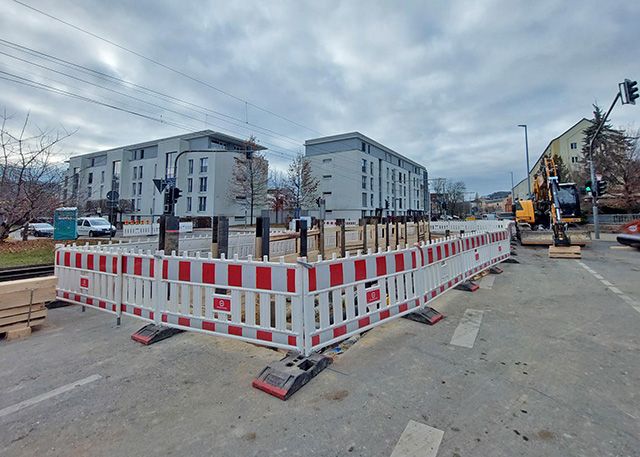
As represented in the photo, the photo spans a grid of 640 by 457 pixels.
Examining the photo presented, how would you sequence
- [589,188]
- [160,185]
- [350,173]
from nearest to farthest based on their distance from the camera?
[160,185] < [589,188] < [350,173]

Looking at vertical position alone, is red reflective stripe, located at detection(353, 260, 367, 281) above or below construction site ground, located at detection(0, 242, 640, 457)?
above

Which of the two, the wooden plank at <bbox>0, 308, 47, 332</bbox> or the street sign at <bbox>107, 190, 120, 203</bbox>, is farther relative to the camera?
the street sign at <bbox>107, 190, 120, 203</bbox>

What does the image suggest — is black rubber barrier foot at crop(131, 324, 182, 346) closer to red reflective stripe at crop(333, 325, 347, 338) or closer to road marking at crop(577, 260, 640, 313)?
red reflective stripe at crop(333, 325, 347, 338)

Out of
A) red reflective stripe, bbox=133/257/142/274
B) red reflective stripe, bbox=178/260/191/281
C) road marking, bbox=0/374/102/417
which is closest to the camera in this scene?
road marking, bbox=0/374/102/417

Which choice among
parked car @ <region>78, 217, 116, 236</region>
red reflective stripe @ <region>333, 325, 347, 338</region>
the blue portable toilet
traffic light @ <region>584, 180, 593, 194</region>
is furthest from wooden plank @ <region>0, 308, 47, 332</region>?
traffic light @ <region>584, 180, 593, 194</region>

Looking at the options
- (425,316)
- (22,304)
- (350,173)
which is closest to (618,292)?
(425,316)

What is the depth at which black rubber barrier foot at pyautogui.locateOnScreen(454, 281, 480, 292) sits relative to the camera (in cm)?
652

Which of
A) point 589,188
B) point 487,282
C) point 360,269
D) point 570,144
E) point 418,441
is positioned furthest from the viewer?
point 570,144

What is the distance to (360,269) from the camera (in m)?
3.87

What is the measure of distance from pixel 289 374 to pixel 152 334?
2272 millimetres

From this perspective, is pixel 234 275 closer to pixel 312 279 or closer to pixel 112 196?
pixel 312 279

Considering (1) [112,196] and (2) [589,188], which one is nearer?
(1) [112,196]

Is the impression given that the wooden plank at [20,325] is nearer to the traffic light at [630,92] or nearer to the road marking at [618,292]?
the road marking at [618,292]

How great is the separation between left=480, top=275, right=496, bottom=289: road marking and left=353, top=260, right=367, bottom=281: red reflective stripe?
14.6 feet
